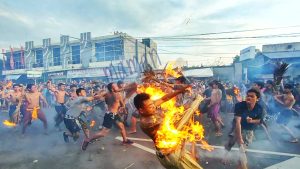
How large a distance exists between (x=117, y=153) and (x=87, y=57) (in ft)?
113

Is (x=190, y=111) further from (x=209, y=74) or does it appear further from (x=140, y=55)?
(x=140, y=55)

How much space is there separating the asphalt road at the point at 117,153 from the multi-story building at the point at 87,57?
25.2 meters

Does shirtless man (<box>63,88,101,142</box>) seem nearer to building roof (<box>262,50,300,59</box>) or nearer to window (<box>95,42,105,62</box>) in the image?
building roof (<box>262,50,300,59</box>)

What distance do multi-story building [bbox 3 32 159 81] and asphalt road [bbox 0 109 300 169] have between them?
25.2 metres

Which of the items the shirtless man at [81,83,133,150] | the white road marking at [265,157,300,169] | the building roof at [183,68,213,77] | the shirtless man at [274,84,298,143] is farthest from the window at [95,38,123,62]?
the white road marking at [265,157,300,169]

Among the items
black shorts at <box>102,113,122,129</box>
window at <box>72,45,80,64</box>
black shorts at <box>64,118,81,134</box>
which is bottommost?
black shorts at <box>64,118,81,134</box>

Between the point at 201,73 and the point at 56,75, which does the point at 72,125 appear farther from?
the point at 56,75

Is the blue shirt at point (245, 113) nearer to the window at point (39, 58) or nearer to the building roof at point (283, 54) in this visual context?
the building roof at point (283, 54)

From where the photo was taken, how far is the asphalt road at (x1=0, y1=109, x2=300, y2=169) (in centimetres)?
613

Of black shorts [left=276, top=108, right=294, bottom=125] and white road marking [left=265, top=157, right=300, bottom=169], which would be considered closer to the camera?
white road marking [left=265, top=157, right=300, bottom=169]

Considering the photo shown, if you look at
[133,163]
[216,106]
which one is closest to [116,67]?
[216,106]

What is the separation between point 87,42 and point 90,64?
3.63 meters

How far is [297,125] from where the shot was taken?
9352 millimetres

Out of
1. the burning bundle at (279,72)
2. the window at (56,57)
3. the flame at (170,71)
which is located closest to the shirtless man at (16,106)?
the flame at (170,71)
